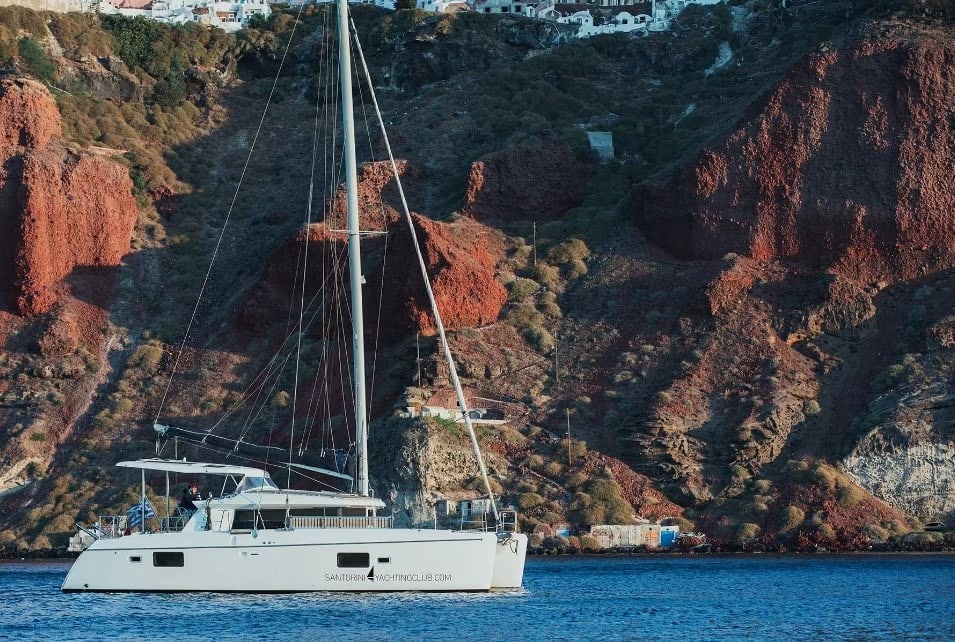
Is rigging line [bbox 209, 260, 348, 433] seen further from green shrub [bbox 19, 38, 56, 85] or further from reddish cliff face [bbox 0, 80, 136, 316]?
green shrub [bbox 19, 38, 56, 85]

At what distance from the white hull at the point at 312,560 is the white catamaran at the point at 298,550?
0.03m

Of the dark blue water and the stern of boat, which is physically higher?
the stern of boat

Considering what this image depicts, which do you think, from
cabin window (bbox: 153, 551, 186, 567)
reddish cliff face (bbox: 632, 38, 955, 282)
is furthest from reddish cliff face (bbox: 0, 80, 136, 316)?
cabin window (bbox: 153, 551, 186, 567)

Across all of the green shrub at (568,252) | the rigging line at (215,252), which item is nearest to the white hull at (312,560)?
the rigging line at (215,252)

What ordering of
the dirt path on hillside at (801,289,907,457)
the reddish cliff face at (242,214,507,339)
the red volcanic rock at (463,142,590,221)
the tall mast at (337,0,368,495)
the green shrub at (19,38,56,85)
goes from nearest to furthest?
the tall mast at (337,0,368,495) → the dirt path on hillside at (801,289,907,457) → the reddish cliff face at (242,214,507,339) → the red volcanic rock at (463,142,590,221) → the green shrub at (19,38,56,85)

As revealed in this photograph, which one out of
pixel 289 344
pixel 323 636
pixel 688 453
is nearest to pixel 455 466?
pixel 688 453

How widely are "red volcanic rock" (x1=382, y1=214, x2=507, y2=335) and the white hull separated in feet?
105

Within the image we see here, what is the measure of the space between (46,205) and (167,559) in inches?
1719

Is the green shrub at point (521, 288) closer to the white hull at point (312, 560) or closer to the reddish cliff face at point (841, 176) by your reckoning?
the reddish cliff face at point (841, 176)

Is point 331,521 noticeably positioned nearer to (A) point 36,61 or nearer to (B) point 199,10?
(A) point 36,61

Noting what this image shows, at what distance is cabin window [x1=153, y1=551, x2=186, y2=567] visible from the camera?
4550cm

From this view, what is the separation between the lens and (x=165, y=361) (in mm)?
80812

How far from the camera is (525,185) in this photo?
9019cm

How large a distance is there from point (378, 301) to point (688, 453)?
17042mm
